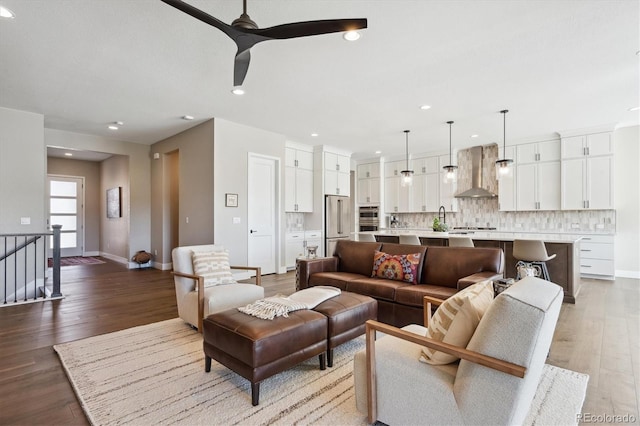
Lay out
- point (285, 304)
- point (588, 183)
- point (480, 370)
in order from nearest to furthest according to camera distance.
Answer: point (480, 370), point (285, 304), point (588, 183)

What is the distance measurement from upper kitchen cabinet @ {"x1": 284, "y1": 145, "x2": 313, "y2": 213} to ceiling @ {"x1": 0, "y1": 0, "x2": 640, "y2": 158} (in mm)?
1513

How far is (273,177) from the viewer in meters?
6.49

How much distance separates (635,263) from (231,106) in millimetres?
7532

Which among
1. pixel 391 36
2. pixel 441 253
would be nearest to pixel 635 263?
pixel 441 253

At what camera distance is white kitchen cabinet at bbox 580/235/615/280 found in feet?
19.2

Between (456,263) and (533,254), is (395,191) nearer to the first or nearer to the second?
(533,254)

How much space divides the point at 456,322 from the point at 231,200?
4.73 meters

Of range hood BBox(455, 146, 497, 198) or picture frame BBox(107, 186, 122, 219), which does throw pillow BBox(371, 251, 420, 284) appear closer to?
range hood BBox(455, 146, 497, 198)

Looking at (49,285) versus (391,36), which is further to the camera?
(49,285)

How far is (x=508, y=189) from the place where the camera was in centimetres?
700

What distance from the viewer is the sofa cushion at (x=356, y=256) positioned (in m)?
4.07

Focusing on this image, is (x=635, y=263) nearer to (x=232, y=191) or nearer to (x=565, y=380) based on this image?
(x=565, y=380)

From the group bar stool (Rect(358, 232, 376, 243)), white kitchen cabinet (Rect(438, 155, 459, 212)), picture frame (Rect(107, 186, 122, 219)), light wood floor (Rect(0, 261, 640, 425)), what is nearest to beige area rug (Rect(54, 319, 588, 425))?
light wood floor (Rect(0, 261, 640, 425))

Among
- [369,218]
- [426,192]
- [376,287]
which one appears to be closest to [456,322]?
[376,287]
